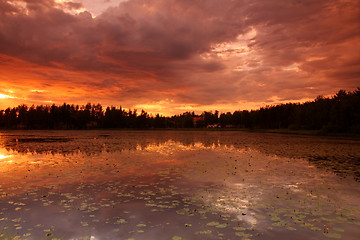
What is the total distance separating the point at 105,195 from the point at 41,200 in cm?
273

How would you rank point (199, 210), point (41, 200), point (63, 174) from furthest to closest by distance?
point (63, 174), point (41, 200), point (199, 210)

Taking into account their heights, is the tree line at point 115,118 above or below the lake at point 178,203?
above

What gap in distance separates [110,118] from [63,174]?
150498 mm

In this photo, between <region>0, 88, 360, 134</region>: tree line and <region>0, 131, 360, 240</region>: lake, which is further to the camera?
<region>0, 88, 360, 134</region>: tree line

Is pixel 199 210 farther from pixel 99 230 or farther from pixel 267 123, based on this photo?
pixel 267 123

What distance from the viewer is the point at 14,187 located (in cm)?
1307

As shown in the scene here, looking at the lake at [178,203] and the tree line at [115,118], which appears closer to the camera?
the lake at [178,203]

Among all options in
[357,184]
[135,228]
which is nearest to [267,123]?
[357,184]

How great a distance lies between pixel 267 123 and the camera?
502 ft

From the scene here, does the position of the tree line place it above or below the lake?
above

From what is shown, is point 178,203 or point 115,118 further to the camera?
point 115,118

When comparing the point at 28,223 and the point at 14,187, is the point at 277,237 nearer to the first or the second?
the point at 28,223

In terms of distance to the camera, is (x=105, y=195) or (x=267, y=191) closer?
(x=105, y=195)

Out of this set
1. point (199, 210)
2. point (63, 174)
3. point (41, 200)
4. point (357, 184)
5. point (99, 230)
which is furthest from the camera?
point (63, 174)
